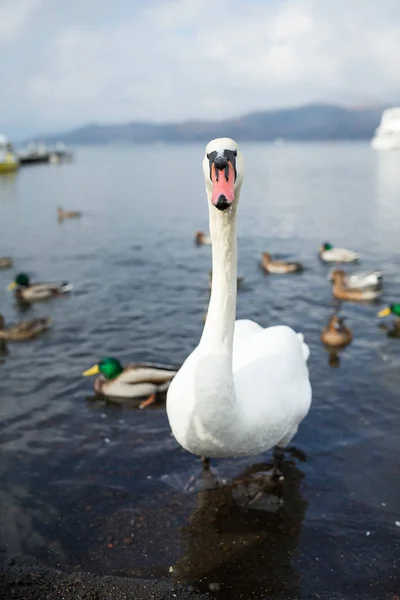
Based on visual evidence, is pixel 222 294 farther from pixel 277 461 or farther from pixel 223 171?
pixel 277 461

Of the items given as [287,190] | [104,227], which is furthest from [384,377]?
[287,190]

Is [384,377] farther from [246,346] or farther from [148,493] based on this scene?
[148,493]

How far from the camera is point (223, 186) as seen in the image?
14.0 ft

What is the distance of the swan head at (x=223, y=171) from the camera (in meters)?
4.19

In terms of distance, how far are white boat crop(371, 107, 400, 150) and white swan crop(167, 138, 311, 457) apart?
156395 millimetres

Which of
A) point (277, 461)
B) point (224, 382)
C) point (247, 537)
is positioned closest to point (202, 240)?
point (277, 461)

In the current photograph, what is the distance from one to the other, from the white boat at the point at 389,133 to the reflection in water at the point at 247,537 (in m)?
156

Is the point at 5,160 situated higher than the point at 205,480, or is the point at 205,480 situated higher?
the point at 5,160

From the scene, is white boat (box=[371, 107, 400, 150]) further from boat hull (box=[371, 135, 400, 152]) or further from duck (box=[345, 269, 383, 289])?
duck (box=[345, 269, 383, 289])

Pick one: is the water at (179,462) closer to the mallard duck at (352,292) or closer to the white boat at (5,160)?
the mallard duck at (352,292)

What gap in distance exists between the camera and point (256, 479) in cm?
682

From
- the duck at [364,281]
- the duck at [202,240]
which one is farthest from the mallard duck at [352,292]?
the duck at [202,240]

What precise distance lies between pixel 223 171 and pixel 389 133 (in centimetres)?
16698

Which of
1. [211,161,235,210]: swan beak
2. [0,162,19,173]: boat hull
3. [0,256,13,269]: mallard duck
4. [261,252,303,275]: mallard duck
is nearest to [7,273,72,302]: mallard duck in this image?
[0,256,13,269]: mallard duck
